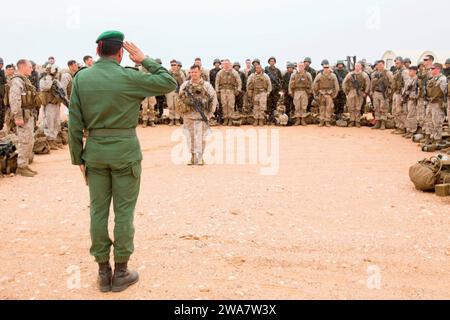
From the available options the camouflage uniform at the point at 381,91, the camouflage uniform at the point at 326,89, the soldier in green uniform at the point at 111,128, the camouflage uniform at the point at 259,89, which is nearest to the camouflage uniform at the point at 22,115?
the soldier in green uniform at the point at 111,128

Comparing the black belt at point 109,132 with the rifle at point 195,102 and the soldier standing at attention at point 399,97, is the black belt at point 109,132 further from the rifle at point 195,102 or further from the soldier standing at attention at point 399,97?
the soldier standing at attention at point 399,97

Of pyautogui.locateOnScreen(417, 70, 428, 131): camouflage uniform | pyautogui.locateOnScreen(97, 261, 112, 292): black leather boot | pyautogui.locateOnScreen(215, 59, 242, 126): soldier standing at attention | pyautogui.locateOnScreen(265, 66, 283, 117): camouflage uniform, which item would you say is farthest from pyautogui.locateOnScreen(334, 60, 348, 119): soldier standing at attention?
pyautogui.locateOnScreen(97, 261, 112, 292): black leather boot

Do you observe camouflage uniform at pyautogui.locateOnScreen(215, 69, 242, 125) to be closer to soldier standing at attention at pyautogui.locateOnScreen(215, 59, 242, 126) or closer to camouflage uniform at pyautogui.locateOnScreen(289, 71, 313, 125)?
soldier standing at attention at pyautogui.locateOnScreen(215, 59, 242, 126)

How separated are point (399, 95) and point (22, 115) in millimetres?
9810

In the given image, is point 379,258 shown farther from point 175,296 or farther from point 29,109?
point 29,109

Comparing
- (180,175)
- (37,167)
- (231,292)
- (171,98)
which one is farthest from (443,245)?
(171,98)

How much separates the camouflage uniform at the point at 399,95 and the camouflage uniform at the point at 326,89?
182 cm

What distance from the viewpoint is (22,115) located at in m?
8.23

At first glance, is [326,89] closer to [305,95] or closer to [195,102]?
[305,95]

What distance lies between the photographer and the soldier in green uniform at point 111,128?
3.63m

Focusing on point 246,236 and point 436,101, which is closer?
point 246,236

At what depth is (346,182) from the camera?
7.59m

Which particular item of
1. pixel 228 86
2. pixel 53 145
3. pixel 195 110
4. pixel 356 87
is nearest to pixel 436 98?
pixel 356 87

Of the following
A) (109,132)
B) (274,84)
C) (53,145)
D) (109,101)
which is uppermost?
(274,84)
